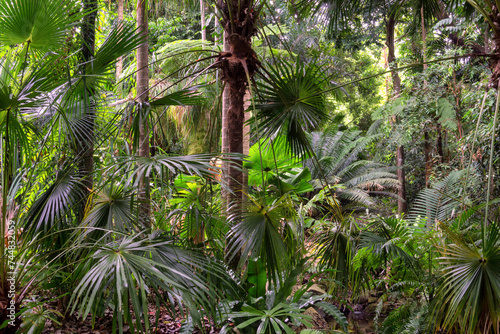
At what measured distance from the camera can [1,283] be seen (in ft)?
7.00

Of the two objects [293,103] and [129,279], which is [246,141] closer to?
[293,103]

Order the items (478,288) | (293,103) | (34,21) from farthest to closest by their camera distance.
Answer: (293,103) < (34,21) < (478,288)

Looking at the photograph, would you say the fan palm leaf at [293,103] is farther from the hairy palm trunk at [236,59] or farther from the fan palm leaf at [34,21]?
the fan palm leaf at [34,21]

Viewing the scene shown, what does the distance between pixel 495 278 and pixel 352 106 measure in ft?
38.7

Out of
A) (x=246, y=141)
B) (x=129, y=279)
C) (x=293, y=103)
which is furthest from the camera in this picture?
(x=246, y=141)

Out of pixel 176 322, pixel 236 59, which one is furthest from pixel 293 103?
pixel 176 322

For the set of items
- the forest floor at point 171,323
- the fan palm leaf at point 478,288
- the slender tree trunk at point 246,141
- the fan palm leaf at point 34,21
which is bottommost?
the forest floor at point 171,323

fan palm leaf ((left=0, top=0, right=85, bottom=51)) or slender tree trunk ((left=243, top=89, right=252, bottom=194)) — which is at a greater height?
fan palm leaf ((left=0, top=0, right=85, bottom=51))

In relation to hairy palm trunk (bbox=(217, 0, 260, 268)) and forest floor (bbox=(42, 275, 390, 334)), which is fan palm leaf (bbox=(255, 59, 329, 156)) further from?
forest floor (bbox=(42, 275, 390, 334))

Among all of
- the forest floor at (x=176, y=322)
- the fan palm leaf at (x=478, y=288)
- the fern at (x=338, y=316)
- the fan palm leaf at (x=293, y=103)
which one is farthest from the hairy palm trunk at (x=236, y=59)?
the fan palm leaf at (x=478, y=288)

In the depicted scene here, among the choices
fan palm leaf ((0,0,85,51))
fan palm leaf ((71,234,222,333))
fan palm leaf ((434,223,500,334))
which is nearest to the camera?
fan palm leaf ((71,234,222,333))

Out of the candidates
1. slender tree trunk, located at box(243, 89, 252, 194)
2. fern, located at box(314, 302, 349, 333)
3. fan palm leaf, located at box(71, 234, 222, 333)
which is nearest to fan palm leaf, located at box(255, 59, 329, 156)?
slender tree trunk, located at box(243, 89, 252, 194)

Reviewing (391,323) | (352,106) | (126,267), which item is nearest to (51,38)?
(126,267)

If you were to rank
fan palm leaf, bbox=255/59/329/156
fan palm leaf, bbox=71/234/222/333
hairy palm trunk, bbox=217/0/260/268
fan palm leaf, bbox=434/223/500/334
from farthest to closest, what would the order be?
1. fan palm leaf, bbox=255/59/329/156
2. hairy palm trunk, bbox=217/0/260/268
3. fan palm leaf, bbox=434/223/500/334
4. fan palm leaf, bbox=71/234/222/333
